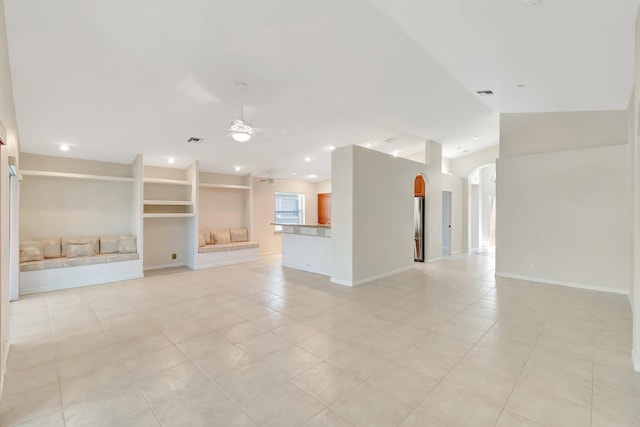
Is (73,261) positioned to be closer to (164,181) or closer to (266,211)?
(164,181)

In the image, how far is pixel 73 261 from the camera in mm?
5301

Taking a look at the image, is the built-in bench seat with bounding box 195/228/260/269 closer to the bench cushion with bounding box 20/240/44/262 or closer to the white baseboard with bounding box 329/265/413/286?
the bench cushion with bounding box 20/240/44/262

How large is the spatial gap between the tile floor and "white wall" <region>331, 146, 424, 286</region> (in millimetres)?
869

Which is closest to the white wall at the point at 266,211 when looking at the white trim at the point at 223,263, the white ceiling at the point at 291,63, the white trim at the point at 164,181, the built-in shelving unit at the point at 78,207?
the white trim at the point at 223,263

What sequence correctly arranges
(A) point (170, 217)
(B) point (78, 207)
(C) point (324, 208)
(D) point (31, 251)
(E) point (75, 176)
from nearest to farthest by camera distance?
(D) point (31, 251) → (E) point (75, 176) → (B) point (78, 207) → (A) point (170, 217) → (C) point (324, 208)

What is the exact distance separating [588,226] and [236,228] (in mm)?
8182

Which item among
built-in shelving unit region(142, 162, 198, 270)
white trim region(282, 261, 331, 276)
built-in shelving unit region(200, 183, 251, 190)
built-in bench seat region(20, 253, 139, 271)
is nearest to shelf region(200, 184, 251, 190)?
built-in shelving unit region(200, 183, 251, 190)

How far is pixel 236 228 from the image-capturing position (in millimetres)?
8633

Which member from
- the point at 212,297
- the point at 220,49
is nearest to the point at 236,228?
the point at 212,297

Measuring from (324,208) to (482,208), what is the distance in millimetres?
6297

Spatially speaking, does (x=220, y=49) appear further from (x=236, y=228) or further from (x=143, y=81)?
(x=236, y=228)

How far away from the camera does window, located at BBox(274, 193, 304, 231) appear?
10.0 meters

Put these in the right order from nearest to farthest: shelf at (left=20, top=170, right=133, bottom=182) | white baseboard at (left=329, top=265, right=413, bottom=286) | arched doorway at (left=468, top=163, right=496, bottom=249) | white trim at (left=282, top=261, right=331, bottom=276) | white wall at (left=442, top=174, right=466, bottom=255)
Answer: shelf at (left=20, top=170, right=133, bottom=182)
white baseboard at (left=329, top=265, right=413, bottom=286)
white trim at (left=282, top=261, right=331, bottom=276)
white wall at (left=442, top=174, right=466, bottom=255)
arched doorway at (left=468, top=163, right=496, bottom=249)

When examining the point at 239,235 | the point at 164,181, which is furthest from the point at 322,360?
the point at 239,235
